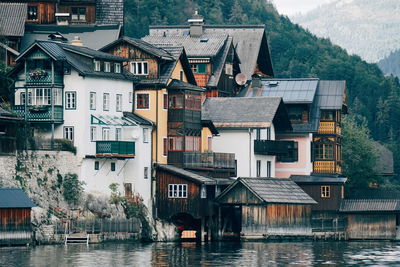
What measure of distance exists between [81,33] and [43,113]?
75.9 feet

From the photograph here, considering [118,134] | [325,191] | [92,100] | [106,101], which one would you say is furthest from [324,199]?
[92,100]

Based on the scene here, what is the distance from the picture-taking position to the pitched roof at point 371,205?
115194mm

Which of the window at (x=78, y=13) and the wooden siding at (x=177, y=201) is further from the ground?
the window at (x=78, y=13)

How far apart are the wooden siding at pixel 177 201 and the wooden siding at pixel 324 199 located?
1571 cm

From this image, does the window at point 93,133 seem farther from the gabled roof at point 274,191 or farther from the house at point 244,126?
the house at point 244,126

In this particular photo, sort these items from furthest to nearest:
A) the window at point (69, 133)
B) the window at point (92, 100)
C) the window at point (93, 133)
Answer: the window at point (92, 100) → the window at point (93, 133) → the window at point (69, 133)

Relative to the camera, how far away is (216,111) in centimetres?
12044

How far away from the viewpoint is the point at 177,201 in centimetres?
10725

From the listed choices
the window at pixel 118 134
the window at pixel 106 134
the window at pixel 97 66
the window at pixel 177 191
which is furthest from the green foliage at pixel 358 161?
the window at pixel 97 66

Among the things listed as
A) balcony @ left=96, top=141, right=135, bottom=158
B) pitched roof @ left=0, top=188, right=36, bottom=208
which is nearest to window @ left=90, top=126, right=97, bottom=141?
balcony @ left=96, top=141, right=135, bottom=158

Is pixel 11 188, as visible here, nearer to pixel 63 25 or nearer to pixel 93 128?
pixel 93 128

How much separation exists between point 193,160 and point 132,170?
286 inches

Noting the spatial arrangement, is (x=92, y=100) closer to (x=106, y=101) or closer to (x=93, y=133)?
(x=106, y=101)

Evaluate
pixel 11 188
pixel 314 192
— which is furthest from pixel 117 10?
pixel 11 188
